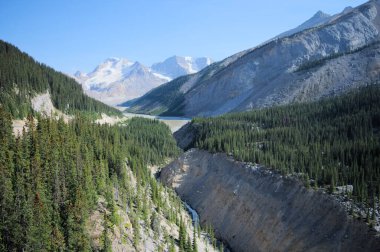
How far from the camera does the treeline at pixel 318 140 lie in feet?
234

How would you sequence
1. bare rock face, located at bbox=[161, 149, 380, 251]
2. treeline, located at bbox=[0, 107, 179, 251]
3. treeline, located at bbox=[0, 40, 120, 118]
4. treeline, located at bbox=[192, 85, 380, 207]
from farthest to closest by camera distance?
1. treeline, located at bbox=[0, 40, 120, 118]
2. treeline, located at bbox=[192, 85, 380, 207]
3. bare rock face, located at bbox=[161, 149, 380, 251]
4. treeline, located at bbox=[0, 107, 179, 251]

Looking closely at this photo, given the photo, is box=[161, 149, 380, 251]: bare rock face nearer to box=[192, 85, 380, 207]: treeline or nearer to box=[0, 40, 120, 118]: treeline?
box=[192, 85, 380, 207]: treeline

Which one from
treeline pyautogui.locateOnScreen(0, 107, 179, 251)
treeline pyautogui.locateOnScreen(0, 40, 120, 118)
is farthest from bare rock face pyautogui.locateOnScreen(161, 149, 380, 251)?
treeline pyautogui.locateOnScreen(0, 40, 120, 118)

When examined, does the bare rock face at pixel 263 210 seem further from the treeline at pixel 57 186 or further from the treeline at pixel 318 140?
the treeline at pixel 57 186

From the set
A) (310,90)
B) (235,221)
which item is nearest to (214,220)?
(235,221)

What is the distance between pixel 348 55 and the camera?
187m

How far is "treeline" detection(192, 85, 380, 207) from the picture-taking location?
234 feet

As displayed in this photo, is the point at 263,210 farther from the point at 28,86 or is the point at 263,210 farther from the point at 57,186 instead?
the point at 28,86

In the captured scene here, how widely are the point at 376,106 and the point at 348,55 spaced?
86.6 metres

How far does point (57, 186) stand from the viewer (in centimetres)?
6219

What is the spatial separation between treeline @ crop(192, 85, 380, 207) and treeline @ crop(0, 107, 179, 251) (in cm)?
2995

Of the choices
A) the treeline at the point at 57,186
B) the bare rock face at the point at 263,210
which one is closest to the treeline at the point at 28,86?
the treeline at the point at 57,186

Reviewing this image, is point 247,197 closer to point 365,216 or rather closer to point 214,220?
point 214,220

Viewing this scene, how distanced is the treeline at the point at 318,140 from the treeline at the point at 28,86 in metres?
53.0
